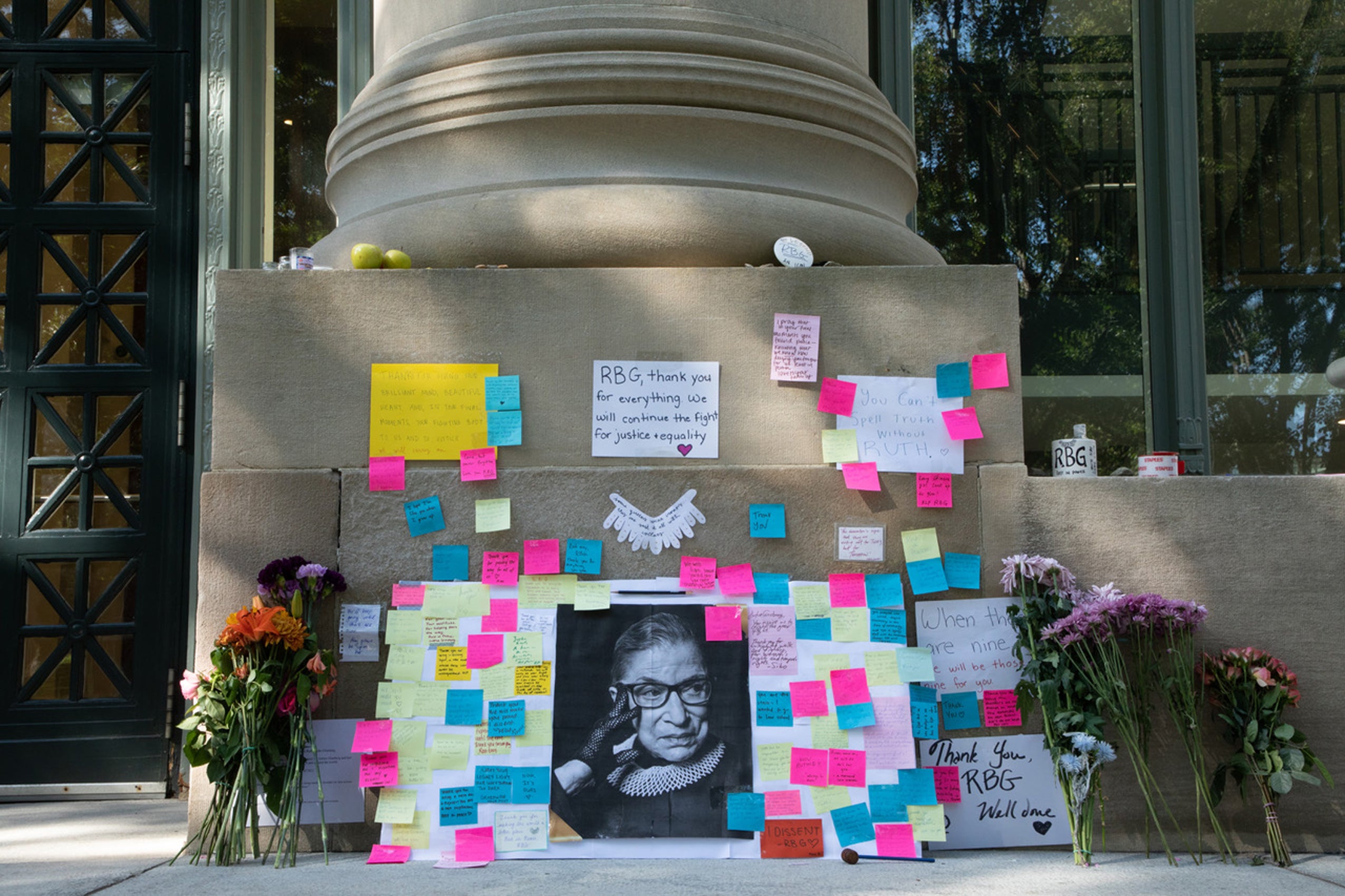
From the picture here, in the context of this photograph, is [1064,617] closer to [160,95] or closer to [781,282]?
[781,282]

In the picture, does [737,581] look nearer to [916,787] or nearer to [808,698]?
[808,698]

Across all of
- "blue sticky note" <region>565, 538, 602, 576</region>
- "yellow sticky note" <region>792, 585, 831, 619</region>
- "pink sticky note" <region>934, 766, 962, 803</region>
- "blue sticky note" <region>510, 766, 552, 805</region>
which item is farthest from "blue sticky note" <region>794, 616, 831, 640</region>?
"blue sticky note" <region>510, 766, 552, 805</region>

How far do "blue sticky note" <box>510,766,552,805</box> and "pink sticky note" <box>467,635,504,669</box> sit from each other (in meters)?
0.36

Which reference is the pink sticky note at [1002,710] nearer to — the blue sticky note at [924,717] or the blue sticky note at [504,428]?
the blue sticky note at [924,717]

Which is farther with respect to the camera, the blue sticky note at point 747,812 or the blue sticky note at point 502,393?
the blue sticky note at point 502,393

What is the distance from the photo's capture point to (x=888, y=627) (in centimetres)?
377

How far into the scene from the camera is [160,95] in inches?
230

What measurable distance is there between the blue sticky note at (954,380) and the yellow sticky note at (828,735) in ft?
3.82

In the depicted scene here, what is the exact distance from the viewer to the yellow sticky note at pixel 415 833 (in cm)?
354

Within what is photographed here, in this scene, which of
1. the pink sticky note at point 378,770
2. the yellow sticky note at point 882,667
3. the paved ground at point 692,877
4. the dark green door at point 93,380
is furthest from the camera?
the dark green door at point 93,380

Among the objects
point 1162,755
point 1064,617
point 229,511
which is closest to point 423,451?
point 229,511

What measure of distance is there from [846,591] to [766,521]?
1.16 feet

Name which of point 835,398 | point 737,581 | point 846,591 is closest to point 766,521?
point 737,581

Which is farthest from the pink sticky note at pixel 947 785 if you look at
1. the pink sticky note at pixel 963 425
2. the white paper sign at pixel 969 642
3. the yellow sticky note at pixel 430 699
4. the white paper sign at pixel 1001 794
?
the yellow sticky note at pixel 430 699
